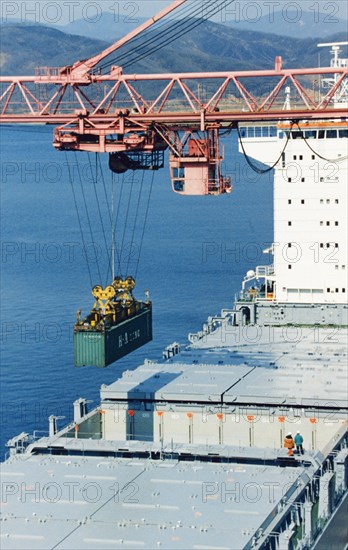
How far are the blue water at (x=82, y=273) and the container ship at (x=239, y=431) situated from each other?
10.0m

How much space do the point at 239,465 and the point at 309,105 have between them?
9805mm

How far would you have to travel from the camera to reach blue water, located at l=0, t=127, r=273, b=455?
60.9 meters

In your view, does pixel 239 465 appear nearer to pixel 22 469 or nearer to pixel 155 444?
pixel 155 444

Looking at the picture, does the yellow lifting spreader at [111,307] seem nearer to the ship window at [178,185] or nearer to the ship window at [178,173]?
the ship window at [178,185]

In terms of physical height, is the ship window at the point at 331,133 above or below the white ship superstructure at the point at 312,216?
above

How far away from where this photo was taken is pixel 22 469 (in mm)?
30422

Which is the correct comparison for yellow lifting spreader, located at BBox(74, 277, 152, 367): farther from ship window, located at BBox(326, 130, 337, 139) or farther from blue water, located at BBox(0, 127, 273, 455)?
ship window, located at BBox(326, 130, 337, 139)

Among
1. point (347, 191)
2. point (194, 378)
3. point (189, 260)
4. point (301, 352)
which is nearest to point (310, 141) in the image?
point (347, 191)

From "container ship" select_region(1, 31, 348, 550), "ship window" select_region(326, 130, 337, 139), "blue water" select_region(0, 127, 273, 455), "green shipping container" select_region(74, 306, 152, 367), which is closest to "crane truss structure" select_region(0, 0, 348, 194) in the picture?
"green shipping container" select_region(74, 306, 152, 367)

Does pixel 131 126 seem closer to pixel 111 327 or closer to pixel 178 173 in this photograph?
pixel 178 173

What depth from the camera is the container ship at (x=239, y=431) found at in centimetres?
2648

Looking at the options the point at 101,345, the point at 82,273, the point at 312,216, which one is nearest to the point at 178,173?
the point at 101,345

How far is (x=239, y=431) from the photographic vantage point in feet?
123

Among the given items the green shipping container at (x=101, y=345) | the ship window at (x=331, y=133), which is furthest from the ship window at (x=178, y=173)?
the ship window at (x=331, y=133)
